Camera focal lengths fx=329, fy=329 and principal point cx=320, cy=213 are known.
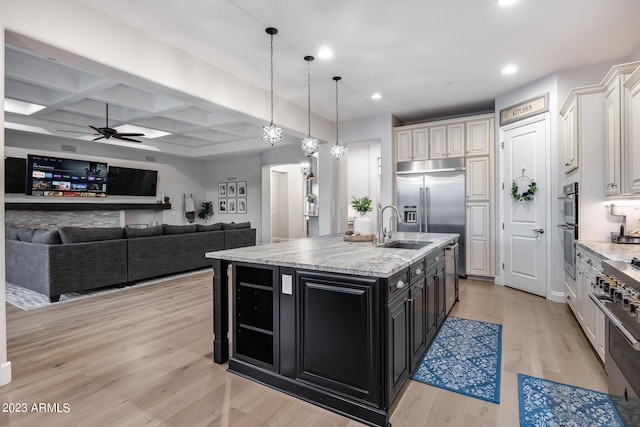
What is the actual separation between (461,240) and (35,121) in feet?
27.9

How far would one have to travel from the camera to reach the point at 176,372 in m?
2.45

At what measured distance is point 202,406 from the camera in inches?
79.7

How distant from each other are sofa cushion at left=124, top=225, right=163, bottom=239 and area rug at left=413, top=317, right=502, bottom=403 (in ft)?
14.5

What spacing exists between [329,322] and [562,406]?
1.50 metres

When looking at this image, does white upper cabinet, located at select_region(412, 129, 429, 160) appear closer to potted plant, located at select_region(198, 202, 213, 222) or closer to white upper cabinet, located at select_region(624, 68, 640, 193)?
white upper cabinet, located at select_region(624, 68, 640, 193)

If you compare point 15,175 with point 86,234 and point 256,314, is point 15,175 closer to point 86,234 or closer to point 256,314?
point 86,234

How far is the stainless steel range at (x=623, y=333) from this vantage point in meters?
1.48

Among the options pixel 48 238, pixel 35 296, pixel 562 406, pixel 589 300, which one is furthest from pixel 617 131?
pixel 35 296

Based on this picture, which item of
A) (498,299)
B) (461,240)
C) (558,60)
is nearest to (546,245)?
(498,299)

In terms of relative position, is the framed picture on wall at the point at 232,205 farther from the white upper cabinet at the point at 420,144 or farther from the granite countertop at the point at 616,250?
the granite countertop at the point at 616,250

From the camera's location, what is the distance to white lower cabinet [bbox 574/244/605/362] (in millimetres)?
2422

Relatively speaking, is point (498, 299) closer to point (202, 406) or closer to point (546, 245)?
point (546, 245)

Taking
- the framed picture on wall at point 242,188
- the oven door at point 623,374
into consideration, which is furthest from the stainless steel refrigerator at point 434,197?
the framed picture on wall at point 242,188

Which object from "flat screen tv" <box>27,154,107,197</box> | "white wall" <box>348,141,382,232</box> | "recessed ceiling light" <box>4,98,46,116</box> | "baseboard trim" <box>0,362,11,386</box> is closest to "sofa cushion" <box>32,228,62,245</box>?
"baseboard trim" <box>0,362,11,386</box>
